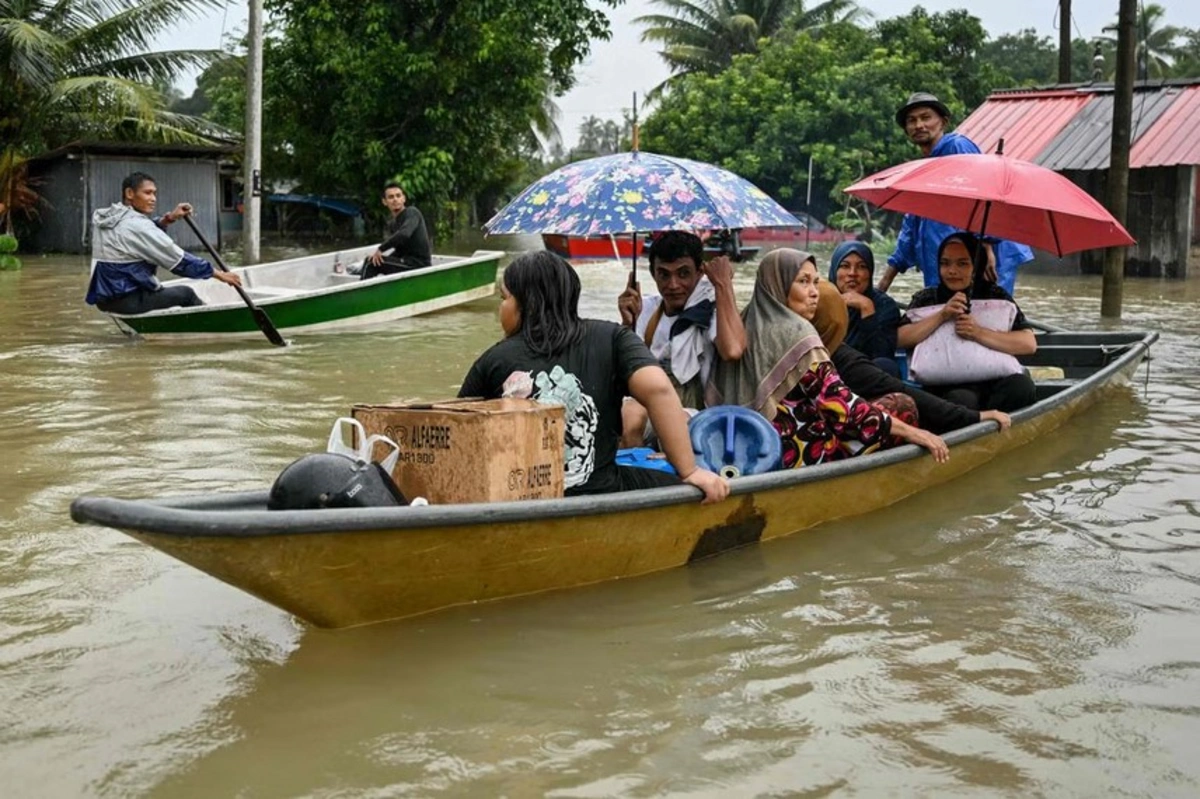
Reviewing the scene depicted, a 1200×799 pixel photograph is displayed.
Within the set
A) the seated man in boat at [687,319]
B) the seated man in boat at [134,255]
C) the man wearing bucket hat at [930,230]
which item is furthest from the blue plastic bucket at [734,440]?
the seated man in boat at [134,255]

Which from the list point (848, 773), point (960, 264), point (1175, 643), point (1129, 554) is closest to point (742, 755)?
point (848, 773)

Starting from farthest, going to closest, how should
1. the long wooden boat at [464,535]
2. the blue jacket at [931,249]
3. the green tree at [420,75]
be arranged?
1. the green tree at [420,75]
2. the blue jacket at [931,249]
3. the long wooden boat at [464,535]

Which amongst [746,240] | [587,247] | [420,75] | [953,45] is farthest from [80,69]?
[953,45]

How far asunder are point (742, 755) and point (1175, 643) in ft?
5.86

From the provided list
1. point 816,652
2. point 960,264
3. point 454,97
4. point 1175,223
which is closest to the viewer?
point 816,652

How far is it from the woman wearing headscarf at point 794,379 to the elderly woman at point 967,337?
118cm

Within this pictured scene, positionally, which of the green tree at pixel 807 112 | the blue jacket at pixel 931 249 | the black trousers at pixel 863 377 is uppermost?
the green tree at pixel 807 112

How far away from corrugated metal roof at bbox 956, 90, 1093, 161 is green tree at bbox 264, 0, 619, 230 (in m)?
6.64

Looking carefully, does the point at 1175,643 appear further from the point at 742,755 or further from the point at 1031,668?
the point at 742,755

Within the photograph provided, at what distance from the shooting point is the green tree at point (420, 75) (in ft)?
68.2

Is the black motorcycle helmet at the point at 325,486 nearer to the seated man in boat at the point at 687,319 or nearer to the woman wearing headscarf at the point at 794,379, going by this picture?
the seated man in boat at the point at 687,319

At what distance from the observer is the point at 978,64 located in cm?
3362

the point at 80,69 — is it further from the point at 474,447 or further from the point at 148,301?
the point at 474,447

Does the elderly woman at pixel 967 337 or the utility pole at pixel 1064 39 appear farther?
the utility pole at pixel 1064 39
